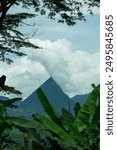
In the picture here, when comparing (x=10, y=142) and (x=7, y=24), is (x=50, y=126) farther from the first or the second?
(x=7, y=24)

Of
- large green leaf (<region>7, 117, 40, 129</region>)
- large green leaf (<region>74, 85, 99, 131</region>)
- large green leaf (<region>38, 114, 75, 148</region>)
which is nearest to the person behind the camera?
large green leaf (<region>38, 114, 75, 148</region>)

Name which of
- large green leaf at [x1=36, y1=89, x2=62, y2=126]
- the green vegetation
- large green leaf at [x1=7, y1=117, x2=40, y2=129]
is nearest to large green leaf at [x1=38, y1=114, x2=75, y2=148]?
the green vegetation

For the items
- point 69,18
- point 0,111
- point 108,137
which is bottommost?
point 108,137

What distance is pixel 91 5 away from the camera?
2503cm

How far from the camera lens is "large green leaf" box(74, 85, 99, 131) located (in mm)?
4090

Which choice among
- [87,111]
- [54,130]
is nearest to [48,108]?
[87,111]

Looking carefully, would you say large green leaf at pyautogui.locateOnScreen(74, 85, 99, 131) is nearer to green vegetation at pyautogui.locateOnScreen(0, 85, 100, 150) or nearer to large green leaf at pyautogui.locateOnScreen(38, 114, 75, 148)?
green vegetation at pyautogui.locateOnScreen(0, 85, 100, 150)

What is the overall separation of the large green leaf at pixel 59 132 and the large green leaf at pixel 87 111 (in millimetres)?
340

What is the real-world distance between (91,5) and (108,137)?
2196 centimetres

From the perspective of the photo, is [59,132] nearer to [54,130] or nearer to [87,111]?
[54,130]

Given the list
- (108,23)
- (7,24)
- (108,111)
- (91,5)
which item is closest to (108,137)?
(108,111)

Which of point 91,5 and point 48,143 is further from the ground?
point 91,5

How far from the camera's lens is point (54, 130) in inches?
147

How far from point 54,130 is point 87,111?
2.28 ft
